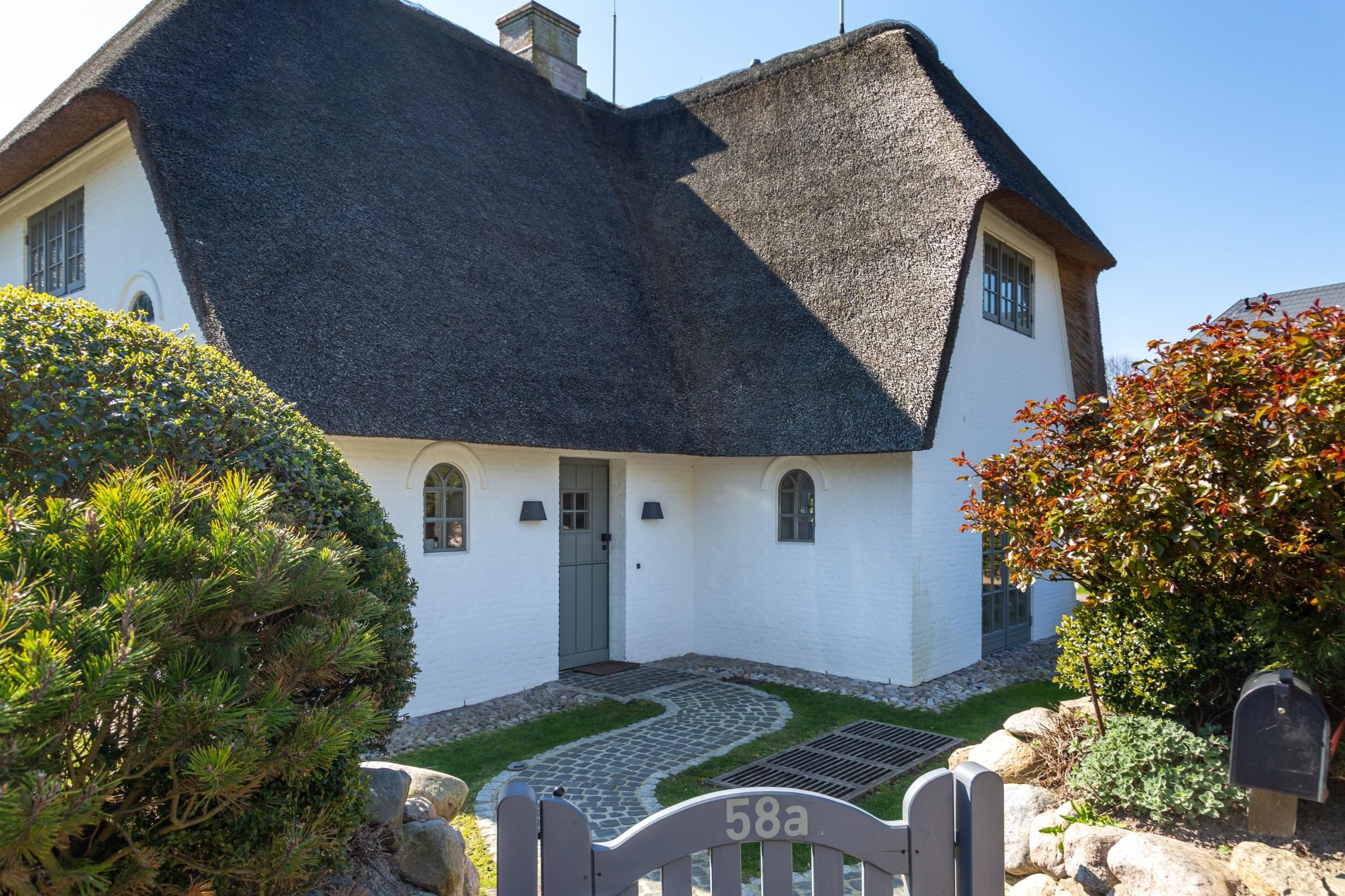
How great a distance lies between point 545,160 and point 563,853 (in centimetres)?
1037

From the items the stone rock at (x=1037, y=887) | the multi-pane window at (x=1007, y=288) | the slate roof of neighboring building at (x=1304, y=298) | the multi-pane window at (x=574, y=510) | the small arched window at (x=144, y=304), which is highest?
the slate roof of neighboring building at (x=1304, y=298)

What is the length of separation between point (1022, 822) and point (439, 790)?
→ 9.82ft

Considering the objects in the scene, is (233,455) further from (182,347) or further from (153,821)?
(153,821)

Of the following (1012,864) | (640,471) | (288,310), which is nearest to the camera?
(1012,864)

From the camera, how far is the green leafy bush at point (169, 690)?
6.07 feet

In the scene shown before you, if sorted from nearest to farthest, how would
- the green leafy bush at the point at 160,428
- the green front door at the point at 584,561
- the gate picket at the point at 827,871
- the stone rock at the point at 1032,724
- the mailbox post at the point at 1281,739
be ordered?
the gate picket at the point at 827,871
the green leafy bush at the point at 160,428
the mailbox post at the point at 1281,739
the stone rock at the point at 1032,724
the green front door at the point at 584,561

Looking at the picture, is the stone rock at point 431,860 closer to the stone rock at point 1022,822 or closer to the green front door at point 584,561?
the stone rock at point 1022,822

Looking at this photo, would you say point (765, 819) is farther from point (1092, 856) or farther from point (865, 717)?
point (865, 717)

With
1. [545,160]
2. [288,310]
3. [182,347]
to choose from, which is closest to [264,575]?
[182,347]

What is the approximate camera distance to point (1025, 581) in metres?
5.08

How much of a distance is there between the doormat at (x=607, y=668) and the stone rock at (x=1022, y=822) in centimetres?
600

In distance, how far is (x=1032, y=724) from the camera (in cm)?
515

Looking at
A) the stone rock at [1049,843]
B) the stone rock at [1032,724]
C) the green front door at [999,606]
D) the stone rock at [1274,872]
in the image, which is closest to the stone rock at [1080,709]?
the stone rock at [1032,724]

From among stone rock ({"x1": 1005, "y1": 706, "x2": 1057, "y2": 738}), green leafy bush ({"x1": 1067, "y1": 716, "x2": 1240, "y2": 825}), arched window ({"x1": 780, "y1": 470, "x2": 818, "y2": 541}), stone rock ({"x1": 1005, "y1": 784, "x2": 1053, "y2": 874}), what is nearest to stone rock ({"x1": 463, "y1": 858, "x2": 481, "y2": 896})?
stone rock ({"x1": 1005, "y1": 784, "x2": 1053, "y2": 874})
